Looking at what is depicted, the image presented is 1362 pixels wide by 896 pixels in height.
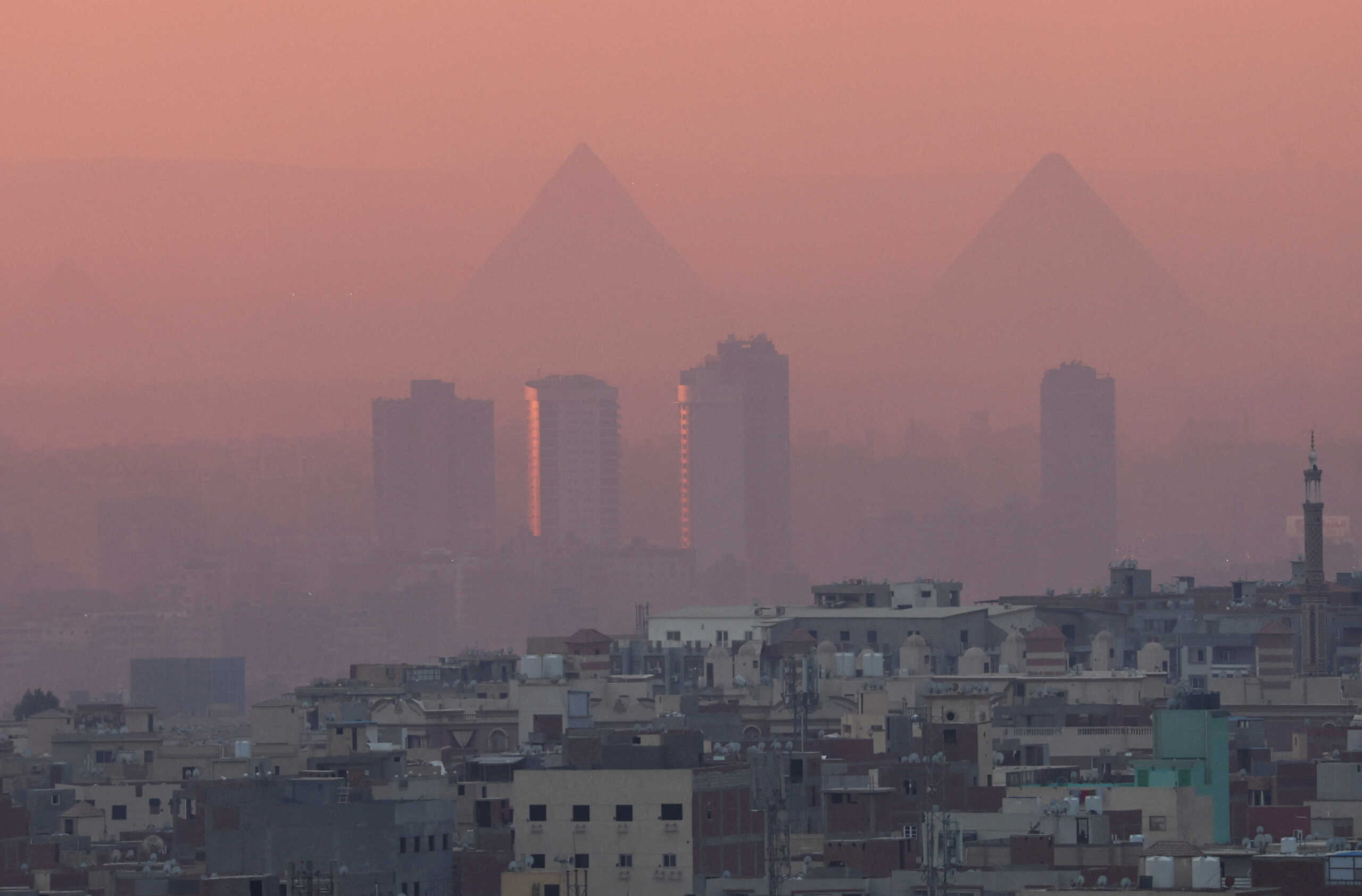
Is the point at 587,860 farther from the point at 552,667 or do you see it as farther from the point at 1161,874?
the point at 552,667

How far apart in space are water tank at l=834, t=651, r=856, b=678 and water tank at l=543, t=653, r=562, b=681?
6559 mm

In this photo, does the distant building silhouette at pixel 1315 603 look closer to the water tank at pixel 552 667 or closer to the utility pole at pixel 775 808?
the water tank at pixel 552 667

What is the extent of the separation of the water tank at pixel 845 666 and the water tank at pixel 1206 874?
5927 cm

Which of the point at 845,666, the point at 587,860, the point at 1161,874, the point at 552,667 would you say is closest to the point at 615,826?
the point at 587,860

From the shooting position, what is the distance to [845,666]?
99688mm

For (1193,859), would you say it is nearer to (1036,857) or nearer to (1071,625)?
(1036,857)

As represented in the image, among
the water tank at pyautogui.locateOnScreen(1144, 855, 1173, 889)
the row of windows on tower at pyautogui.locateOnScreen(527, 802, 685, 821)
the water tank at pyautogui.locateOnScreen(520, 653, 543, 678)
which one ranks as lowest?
the water tank at pyautogui.locateOnScreen(1144, 855, 1173, 889)

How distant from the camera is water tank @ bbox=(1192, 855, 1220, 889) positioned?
38.6m

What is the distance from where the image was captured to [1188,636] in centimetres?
11781

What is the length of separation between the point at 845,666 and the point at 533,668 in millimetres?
7967

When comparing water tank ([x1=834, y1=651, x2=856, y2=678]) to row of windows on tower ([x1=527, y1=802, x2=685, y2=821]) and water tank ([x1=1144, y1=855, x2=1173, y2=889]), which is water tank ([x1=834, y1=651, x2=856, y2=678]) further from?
water tank ([x1=1144, y1=855, x2=1173, y2=889])

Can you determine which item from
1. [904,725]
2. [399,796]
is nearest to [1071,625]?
[904,725]

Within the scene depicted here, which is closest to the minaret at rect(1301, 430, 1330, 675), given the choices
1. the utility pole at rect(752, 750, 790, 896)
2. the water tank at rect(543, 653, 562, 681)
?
the water tank at rect(543, 653, 562, 681)

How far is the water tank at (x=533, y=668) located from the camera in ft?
314
